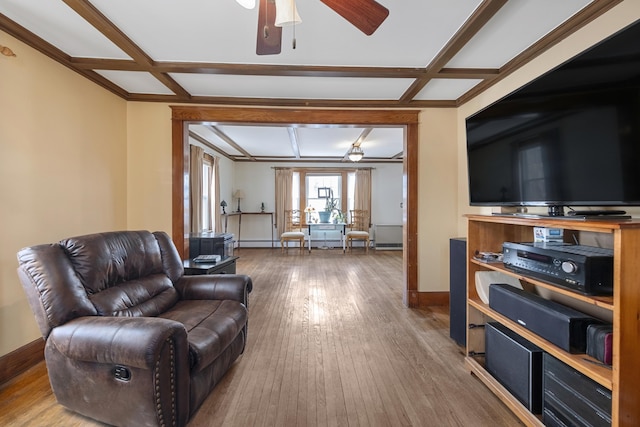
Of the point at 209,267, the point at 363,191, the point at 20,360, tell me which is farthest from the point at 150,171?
the point at 363,191

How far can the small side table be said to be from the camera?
9.81 feet

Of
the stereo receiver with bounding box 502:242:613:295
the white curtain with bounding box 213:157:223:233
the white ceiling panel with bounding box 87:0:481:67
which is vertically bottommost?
the stereo receiver with bounding box 502:242:613:295

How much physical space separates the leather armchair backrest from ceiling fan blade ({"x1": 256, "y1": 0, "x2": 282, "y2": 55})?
1.60m

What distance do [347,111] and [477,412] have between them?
310 cm

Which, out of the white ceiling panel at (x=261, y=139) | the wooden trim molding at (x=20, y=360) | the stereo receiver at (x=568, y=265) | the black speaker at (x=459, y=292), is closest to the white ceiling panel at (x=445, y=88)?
the black speaker at (x=459, y=292)

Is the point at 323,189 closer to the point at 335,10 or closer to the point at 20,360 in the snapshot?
the point at 20,360

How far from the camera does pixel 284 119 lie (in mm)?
3604

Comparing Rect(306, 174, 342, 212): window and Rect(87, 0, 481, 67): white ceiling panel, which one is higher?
Rect(87, 0, 481, 67): white ceiling panel

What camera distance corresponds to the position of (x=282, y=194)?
8.34m

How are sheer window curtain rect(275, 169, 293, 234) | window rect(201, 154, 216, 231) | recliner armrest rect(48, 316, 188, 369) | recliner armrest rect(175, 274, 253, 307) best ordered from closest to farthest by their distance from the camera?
1. recliner armrest rect(48, 316, 188, 369)
2. recliner armrest rect(175, 274, 253, 307)
3. window rect(201, 154, 216, 231)
4. sheer window curtain rect(275, 169, 293, 234)

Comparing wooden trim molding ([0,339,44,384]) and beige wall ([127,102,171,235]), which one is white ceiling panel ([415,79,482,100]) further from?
wooden trim molding ([0,339,44,384])

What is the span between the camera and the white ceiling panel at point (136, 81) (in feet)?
9.54

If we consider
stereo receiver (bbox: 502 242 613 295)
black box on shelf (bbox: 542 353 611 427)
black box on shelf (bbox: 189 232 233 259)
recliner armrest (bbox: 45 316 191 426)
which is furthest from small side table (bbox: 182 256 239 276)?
black box on shelf (bbox: 542 353 611 427)

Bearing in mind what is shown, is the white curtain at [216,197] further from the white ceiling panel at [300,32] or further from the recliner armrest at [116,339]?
the recliner armrest at [116,339]
